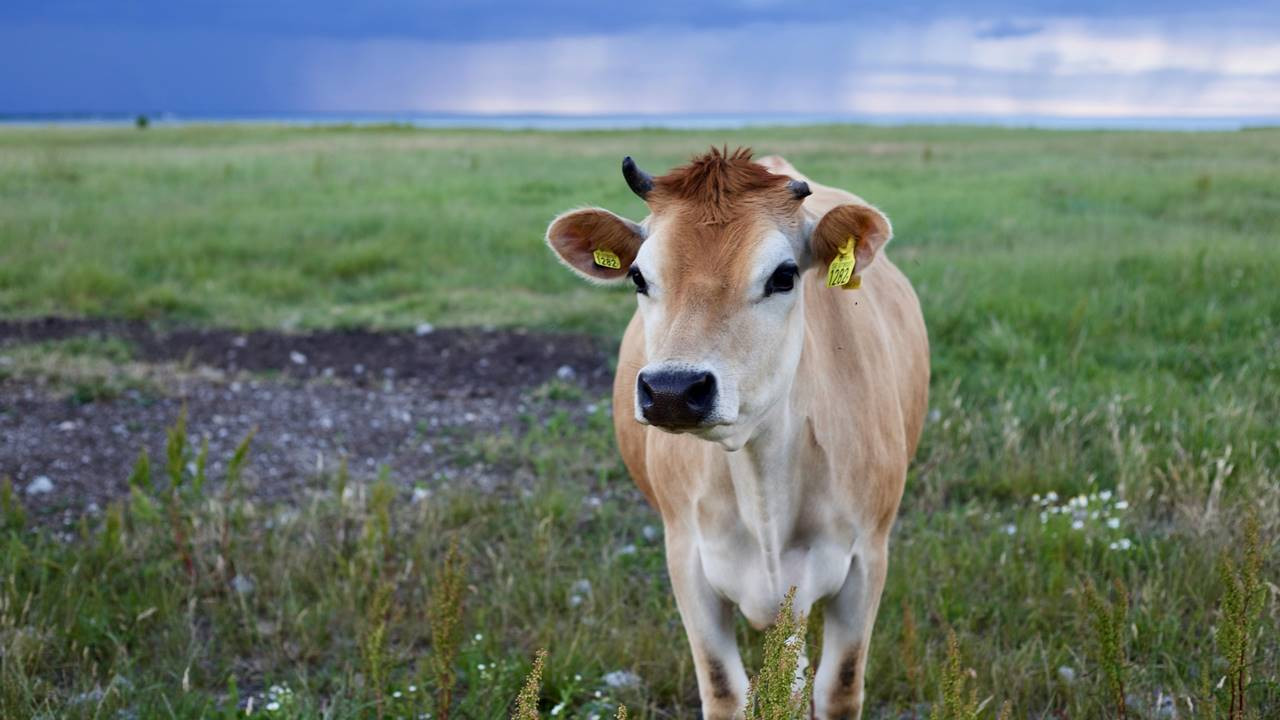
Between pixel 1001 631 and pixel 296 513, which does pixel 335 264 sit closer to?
pixel 296 513

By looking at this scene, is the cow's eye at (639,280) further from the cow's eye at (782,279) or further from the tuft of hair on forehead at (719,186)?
the cow's eye at (782,279)

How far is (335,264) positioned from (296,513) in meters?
7.34

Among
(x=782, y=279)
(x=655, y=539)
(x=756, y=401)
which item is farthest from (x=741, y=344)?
(x=655, y=539)

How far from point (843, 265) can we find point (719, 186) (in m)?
0.44

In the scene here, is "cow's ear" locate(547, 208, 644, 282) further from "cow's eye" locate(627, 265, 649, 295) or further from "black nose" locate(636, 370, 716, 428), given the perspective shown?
"black nose" locate(636, 370, 716, 428)

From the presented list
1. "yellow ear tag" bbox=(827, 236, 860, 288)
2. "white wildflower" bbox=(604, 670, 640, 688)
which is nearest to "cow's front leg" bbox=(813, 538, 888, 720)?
"white wildflower" bbox=(604, 670, 640, 688)

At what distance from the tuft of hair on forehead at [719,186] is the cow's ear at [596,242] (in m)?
0.20

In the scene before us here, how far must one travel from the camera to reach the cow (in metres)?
3.12

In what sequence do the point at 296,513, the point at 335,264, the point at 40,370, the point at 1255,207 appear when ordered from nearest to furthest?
the point at 296,513, the point at 40,370, the point at 335,264, the point at 1255,207

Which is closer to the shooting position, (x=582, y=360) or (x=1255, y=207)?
(x=582, y=360)

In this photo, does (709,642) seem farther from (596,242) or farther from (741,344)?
(596,242)

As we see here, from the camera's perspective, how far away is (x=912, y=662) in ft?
13.1

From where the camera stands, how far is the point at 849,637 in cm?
377

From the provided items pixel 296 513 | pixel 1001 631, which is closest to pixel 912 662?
pixel 1001 631
